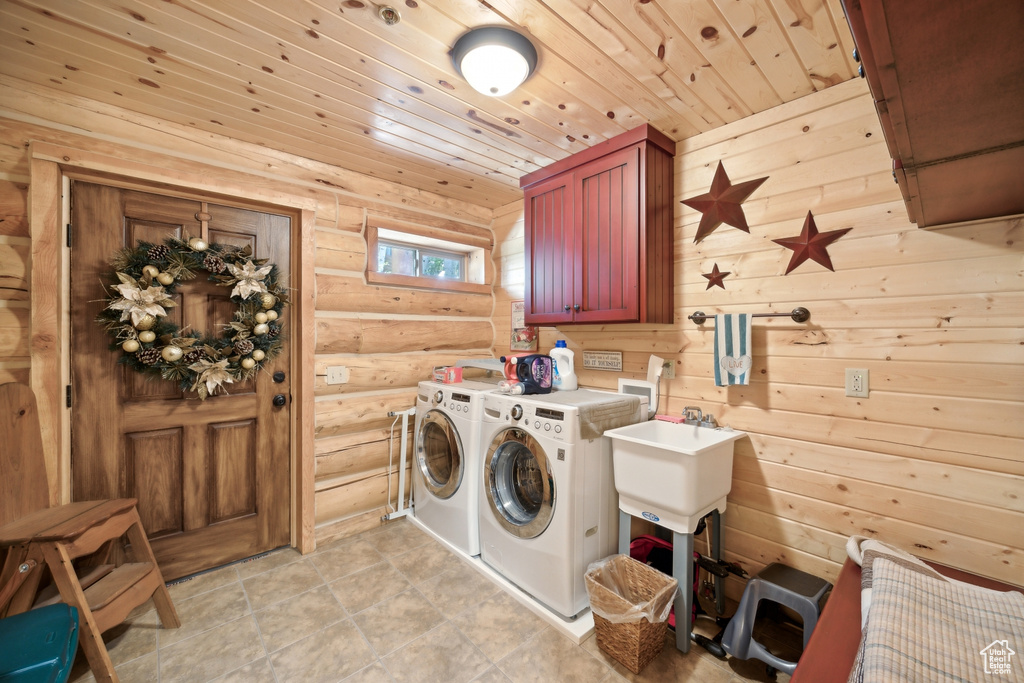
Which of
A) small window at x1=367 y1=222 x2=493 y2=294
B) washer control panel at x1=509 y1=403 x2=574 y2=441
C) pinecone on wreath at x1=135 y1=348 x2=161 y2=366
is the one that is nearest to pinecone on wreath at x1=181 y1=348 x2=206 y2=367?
pinecone on wreath at x1=135 y1=348 x2=161 y2=366

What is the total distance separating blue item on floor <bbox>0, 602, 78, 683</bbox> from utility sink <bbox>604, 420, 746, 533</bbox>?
6.08 feet

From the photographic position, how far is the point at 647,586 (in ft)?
5.66

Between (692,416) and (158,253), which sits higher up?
(158,253)

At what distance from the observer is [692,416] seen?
2.02 metres

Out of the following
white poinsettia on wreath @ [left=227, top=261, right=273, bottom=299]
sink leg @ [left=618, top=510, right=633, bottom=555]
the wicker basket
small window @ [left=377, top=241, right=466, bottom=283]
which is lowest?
the wicker basket

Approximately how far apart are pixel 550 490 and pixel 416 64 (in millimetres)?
1854

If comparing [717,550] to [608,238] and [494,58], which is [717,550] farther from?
[494,58]

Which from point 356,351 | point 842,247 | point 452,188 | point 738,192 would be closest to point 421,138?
point 452,188

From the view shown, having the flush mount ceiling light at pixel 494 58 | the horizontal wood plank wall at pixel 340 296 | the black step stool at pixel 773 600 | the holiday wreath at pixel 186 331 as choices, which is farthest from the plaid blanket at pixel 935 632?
the holiday wreath at pixel 186 331

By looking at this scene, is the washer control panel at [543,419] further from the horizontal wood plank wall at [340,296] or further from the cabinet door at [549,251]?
the horizontal wood plank wall at [340,296]

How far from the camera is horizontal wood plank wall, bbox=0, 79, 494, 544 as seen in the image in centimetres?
173

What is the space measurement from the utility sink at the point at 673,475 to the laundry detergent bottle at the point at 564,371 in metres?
0.52

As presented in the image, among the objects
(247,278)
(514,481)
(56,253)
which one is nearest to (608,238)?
(514,481)

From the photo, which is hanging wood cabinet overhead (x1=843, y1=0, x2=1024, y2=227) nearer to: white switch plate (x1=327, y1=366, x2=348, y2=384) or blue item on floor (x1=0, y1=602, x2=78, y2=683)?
blue item on floor (x1=0, y1=602, x2=78, y2=683)
